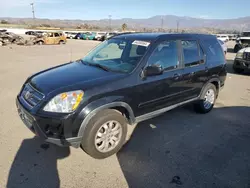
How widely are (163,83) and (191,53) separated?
1.12 metres

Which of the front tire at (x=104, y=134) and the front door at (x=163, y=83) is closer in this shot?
the front tire at (x=104, y=134)

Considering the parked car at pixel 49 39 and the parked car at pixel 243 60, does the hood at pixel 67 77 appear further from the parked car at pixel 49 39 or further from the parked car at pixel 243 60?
the parked car at pixel 49 39

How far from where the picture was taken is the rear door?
402 centimetres

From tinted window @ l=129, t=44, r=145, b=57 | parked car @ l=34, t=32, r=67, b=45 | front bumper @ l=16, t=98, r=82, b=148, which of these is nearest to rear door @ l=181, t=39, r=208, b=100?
tinted window @ l=129, t=44, r=145, b=57

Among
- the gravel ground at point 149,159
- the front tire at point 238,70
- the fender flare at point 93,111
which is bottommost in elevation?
the gravel ground at point 149,159

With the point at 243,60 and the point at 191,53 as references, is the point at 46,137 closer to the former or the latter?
the point at 191,53

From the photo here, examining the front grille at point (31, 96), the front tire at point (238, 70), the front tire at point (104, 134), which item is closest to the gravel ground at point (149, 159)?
the front tire at point (104, 134)

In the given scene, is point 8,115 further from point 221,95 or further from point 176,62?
point 221,95

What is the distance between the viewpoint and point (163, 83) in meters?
3.57

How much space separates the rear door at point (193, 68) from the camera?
4016 mm

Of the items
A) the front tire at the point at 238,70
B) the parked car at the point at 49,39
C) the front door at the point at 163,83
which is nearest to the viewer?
the front door at the point at 163,83

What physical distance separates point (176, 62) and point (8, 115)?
3.69 metres

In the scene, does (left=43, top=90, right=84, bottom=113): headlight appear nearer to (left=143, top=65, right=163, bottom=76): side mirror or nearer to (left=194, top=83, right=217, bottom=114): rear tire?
(left=143, top=65, right=163, bottom=76): side mirror

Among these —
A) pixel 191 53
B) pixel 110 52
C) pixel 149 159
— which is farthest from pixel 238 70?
pixel 149 159
